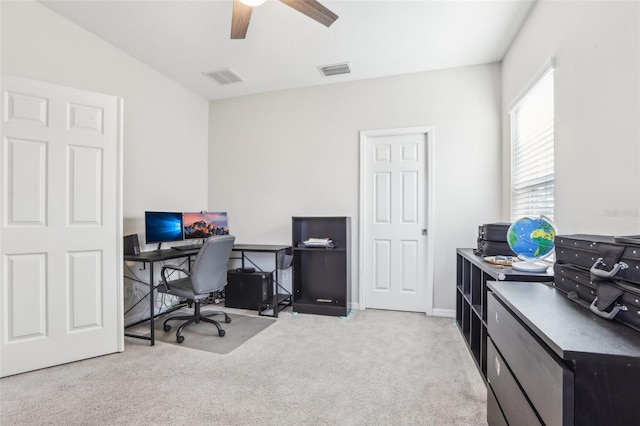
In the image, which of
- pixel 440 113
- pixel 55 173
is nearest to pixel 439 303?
pixel 440 113

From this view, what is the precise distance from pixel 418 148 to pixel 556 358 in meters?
2.98

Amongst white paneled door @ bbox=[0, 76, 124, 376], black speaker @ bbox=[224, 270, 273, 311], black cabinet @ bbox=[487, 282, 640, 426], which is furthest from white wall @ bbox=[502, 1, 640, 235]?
white paneled door @ bbox=[0, 76, 124, 376]

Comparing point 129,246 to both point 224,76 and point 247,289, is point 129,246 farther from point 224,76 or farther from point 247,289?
point 224,76

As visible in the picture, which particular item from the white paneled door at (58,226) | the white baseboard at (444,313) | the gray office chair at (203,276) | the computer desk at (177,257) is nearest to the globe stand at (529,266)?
→ the white baseboard at (444,313)

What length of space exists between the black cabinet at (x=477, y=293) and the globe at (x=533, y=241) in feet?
0.25

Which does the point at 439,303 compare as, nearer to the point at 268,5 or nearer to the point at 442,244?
the point at 442,244

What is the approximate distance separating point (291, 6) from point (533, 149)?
220cm

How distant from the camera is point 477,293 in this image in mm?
2318

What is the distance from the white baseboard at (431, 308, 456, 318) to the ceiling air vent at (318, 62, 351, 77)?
9.67ft

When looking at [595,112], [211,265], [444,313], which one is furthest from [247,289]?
[595,112]

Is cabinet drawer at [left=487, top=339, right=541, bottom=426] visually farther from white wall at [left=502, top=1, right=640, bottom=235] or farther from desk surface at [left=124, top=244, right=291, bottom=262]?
desk surface at [left=124, top=244, right=291, bottom=262]

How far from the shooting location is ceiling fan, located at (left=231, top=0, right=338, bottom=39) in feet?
6.20

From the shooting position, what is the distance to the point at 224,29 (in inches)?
106

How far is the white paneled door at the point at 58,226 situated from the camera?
2127 millimetres
